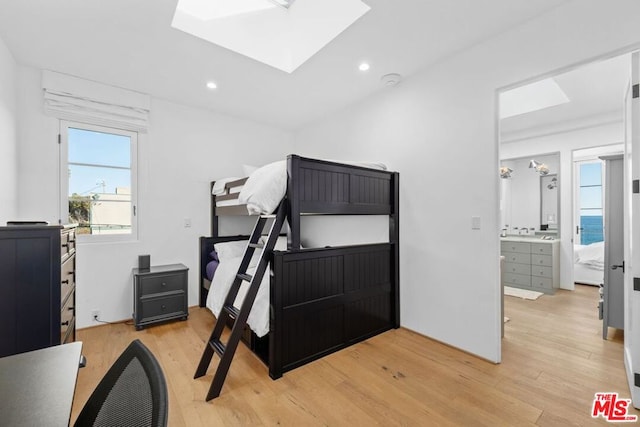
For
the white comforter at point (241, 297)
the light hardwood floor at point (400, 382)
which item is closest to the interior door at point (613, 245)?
the light hardwood floor at point (400, 382)

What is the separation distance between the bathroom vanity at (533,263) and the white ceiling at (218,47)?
355 centimetres

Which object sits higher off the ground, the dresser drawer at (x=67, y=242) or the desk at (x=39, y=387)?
the dresser drawer at (x=67, y=242)

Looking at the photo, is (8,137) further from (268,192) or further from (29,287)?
(268,192)

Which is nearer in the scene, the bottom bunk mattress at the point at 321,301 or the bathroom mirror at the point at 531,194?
the bottom bunk mattress at the point at 321,301

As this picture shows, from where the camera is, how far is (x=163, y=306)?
3182 mm

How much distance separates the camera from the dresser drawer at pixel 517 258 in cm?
465

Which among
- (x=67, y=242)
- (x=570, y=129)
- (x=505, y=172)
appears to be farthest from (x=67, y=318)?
(x=570, y=129)

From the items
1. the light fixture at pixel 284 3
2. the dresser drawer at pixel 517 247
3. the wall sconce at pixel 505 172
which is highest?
the light fixture at pixel 284 3

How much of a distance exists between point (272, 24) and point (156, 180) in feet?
7.20

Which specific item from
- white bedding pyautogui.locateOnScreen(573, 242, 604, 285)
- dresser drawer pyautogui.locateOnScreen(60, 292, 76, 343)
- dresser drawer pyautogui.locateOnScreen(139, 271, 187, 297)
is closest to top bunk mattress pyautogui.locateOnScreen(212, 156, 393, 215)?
dresser drawer pyautogui.locateOnScreen(139, 271, 187, 297)

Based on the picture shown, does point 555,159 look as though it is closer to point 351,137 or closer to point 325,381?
point 351,137

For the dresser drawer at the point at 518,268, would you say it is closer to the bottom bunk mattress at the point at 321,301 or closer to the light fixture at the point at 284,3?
the bottom bunk mattress at the point at 321,301

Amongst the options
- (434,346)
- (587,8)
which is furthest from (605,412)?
(587,8)

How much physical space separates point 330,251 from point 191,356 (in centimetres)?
149
